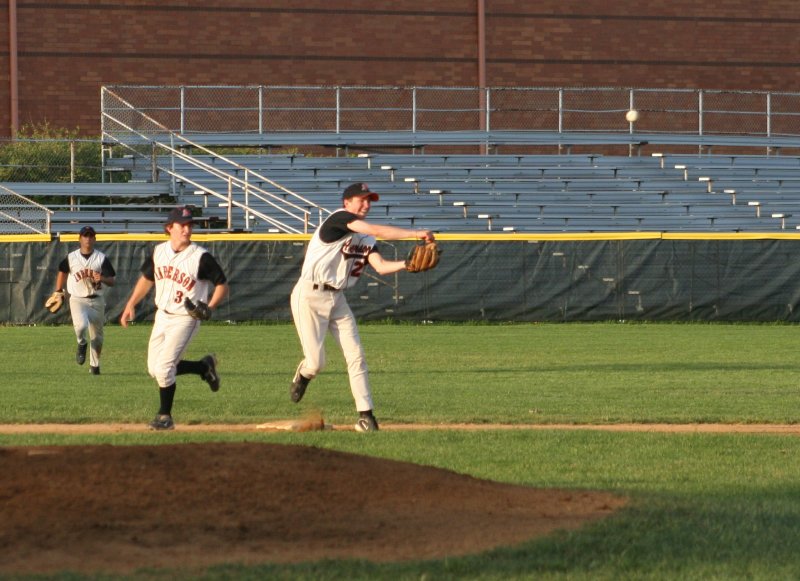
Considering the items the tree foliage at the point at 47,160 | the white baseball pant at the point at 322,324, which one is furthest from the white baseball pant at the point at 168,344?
the tree foliage at the point at 47,160

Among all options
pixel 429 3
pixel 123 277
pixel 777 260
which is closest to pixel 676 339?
pixel 777 260

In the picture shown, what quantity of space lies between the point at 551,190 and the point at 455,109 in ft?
10.3

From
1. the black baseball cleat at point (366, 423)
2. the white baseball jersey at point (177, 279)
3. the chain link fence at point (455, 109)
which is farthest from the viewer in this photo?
the chain link fence at point (455, 109)

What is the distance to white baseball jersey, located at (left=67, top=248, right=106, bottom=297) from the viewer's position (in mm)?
17234

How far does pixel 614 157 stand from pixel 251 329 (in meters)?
13.0

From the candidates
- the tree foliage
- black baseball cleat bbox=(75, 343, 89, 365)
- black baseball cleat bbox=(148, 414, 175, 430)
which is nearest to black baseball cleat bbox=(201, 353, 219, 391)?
black baseball cleat bbox=(148, 414, 175, 430)

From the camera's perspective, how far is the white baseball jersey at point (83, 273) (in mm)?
17234

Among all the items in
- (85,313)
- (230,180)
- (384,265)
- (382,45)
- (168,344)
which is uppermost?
(382,45)

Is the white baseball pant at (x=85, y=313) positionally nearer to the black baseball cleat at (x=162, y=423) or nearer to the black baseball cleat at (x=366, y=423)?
the black baseball cleat at (x=162, y=423)

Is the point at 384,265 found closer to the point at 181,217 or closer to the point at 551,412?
the point at 181,217

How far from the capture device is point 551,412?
1249cm

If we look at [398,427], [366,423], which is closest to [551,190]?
[398,427]

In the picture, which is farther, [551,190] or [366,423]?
[551,190]

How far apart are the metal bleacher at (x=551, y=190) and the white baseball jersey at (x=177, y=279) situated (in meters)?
18.4
